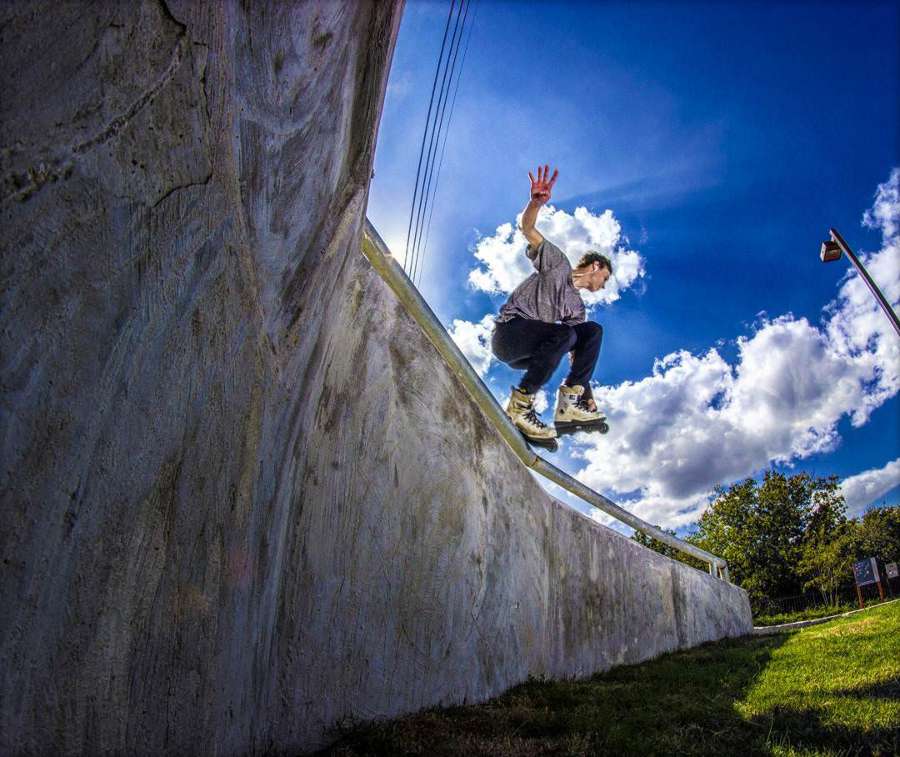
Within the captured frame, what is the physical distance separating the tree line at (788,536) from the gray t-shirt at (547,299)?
3331 centimetres

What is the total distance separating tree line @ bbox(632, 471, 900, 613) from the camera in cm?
3600

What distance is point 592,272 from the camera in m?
6.66

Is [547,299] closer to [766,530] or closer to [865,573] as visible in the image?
[865,573]

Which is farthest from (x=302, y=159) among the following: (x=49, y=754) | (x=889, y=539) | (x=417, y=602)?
(x=889, y=539)

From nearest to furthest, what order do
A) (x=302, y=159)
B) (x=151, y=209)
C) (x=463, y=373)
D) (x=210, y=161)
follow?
1. (x=151, y=209)
2. (x=210, y=161)
3. (x=302, y=159)
4. (x=463, y=373)

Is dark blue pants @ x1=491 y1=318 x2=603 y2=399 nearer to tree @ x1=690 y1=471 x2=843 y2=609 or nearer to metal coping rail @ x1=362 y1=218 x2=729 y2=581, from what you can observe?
metal coping rail @ x1=362 y1=218 x2=729 y2=581

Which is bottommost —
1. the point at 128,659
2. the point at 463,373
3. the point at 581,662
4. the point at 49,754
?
the point at 581,662

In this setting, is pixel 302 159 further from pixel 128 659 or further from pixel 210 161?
pixel 128 659

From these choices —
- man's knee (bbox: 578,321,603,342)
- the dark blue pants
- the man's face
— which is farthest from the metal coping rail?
the man's face

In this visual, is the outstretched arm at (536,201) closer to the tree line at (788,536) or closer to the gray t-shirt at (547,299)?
the gray t-shirt at (547,299)

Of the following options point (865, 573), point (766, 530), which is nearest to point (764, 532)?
point (766, 530)

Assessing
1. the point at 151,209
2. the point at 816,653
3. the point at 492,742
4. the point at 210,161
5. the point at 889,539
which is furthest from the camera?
the point at 889,539

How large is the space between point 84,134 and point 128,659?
1.03 meters

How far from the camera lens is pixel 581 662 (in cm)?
580
